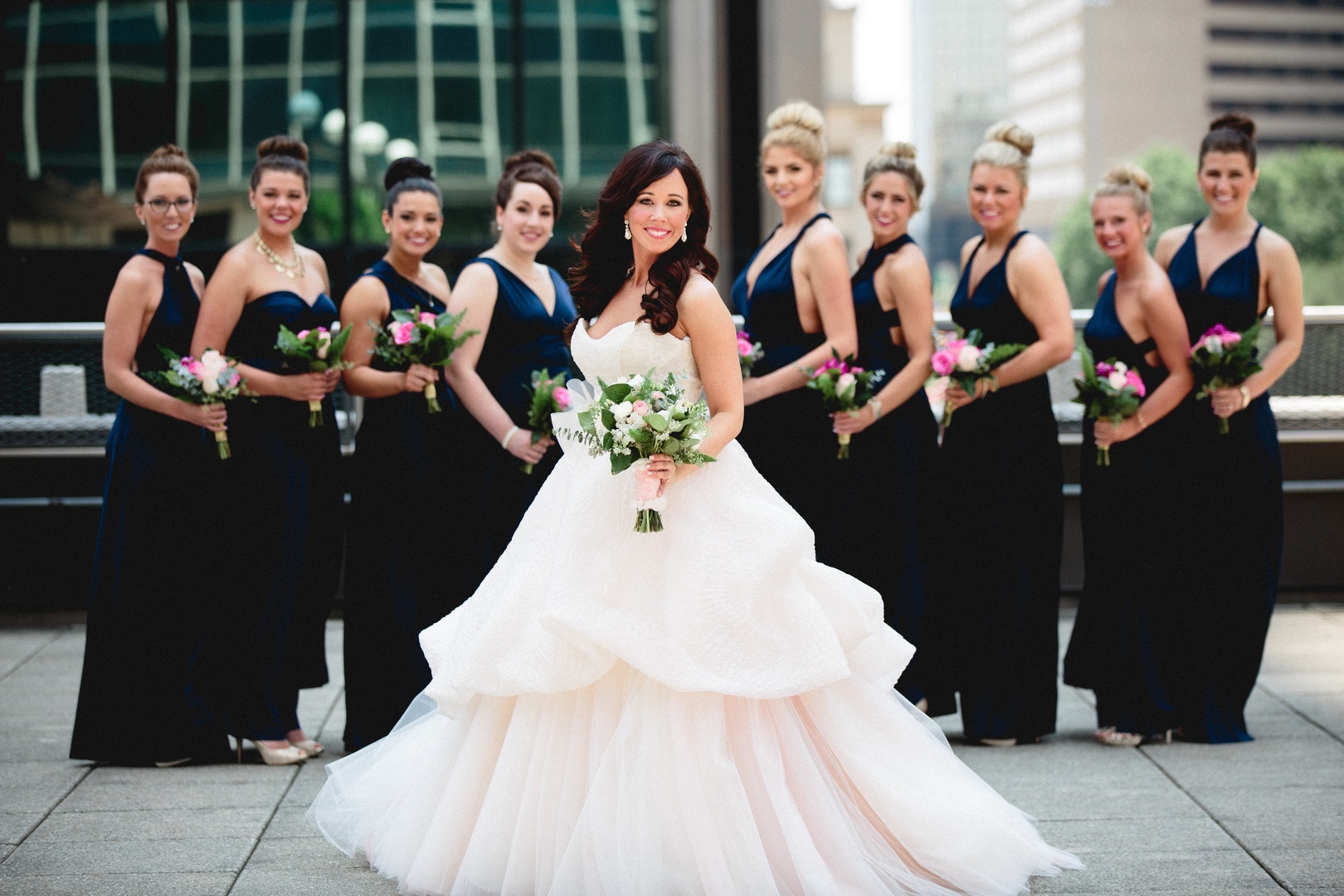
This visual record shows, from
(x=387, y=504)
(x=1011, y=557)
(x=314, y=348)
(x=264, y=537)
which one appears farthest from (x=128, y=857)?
(x=1011, y=557)

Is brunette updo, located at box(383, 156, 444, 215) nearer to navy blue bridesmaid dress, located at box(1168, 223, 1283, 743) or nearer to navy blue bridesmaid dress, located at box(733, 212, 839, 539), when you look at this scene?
navy blue bridesmaid dress, located at box(733, 212, 839, 539)

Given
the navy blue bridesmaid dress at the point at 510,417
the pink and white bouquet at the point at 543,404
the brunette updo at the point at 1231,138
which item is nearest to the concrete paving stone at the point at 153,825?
the navy blue bridesmaid dress at the point at 510,417

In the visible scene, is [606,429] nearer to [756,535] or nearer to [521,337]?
[756,535]

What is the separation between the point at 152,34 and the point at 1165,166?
9400 centimetres

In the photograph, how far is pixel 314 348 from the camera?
553 centimetres

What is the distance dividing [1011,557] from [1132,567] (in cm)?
57

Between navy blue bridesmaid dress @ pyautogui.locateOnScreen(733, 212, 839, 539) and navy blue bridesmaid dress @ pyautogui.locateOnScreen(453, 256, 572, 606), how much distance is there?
89 centimetres

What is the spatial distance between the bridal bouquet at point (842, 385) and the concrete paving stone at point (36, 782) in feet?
11.0

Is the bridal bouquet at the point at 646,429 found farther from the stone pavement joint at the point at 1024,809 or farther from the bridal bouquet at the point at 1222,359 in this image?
the bridal bouquet at the point at 1222,359

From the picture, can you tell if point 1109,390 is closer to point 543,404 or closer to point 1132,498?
point 1132,498

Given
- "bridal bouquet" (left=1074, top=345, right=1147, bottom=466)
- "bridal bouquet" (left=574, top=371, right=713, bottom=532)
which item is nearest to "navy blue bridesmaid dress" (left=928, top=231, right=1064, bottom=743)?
"bridal bouquet" (left=1074, top=345, right=1147, bottom=466)

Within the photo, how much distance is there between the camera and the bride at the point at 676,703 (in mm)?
3795

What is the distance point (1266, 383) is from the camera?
5.91 m

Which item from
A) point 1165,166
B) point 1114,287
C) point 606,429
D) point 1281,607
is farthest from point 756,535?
point 1165,166
